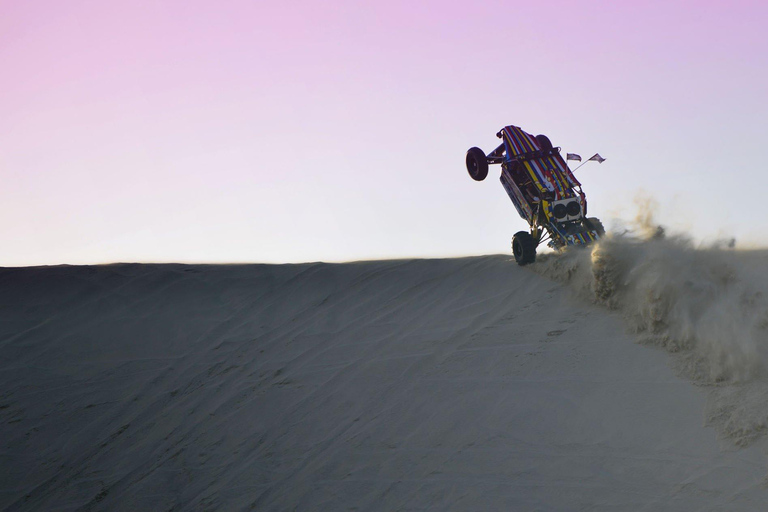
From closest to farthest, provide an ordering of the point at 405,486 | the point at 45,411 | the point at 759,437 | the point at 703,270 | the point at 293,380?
the point at 759,437 → the point at 405,486 → the point at 703,270 → the point at 293,380 → the point at 45,411

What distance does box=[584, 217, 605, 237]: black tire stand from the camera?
36.5ft

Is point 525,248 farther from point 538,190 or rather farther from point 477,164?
point 477,164

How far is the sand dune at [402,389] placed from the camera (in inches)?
271

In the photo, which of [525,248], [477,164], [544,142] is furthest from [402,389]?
[544,142]

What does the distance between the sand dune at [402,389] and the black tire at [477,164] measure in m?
1.43

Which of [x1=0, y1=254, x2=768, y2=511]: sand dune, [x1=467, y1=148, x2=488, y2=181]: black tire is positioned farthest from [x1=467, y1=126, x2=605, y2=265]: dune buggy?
[x1=0, y1=254, x2=768, y2=511]: sand dune

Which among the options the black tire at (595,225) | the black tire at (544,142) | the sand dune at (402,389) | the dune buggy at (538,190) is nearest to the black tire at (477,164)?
the dune buggy at (538,190)

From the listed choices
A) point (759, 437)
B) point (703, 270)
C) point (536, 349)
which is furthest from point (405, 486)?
point (703, 270)

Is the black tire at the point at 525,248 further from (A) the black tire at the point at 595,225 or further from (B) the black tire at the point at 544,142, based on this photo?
(B) the black tire at the point at 544,142

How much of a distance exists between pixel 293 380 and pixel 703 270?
206 inches

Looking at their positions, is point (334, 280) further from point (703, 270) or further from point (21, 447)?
point (703, 270)

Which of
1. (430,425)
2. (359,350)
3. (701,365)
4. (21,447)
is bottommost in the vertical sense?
(701,365)

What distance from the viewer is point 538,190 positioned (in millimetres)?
11641

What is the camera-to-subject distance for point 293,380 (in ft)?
32.7
